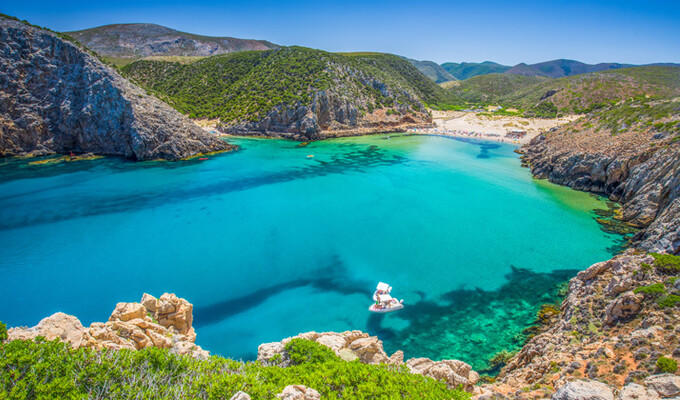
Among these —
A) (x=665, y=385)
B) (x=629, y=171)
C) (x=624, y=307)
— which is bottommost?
(x=624, y=307)

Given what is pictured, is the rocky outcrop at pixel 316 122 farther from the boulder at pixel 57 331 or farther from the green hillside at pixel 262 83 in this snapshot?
the boulder at pixel 57 331

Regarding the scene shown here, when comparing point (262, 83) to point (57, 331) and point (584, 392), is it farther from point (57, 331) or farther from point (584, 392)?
point (584, 392)

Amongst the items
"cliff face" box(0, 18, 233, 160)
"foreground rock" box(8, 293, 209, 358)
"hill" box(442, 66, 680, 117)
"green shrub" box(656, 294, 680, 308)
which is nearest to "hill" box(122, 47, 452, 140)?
"cliff face" box(0, 18, 233, 160)

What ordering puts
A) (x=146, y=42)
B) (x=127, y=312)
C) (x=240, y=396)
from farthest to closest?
(x=146, y=42), (x=127, y=312), (x=240, y=396)

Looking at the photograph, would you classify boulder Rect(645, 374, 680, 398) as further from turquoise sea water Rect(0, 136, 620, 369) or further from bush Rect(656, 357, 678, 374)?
turquoise sea water Rect(0, 136, 620, 369)

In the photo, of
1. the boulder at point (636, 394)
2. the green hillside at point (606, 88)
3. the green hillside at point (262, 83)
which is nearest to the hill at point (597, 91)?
the green hillside at point (606, 88)

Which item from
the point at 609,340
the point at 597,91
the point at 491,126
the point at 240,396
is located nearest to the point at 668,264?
the point at 609,340
